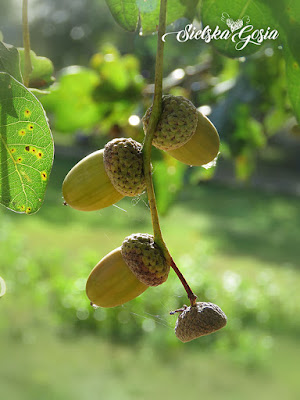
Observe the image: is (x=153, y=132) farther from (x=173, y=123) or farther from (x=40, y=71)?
(x=40, y=71)

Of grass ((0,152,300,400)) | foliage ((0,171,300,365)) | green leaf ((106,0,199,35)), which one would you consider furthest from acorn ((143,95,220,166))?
foliage ((0,171,300,365))

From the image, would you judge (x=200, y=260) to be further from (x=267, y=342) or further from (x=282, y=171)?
(x=282, y=171)

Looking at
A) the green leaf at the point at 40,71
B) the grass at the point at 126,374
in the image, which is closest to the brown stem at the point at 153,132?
the green leaf at the point at 40,71

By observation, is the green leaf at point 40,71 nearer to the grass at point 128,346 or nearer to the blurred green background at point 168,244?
the blurred green background at point 168,244

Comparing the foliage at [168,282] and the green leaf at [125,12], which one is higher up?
the green leaf at [125,12]

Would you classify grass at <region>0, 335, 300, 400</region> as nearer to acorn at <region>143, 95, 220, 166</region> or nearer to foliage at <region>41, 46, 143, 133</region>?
foliage at <region>41, 46, 143, 133</region>

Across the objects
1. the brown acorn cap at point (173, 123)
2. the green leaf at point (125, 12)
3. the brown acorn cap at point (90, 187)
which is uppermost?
the green leaf at point (125, 12)

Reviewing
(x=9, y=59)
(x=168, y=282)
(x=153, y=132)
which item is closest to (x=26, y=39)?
(x=9, y=59)
